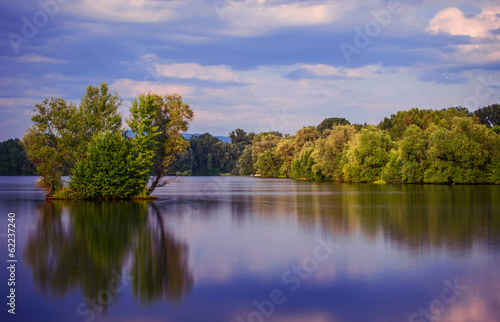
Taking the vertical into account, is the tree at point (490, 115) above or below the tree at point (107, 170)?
above

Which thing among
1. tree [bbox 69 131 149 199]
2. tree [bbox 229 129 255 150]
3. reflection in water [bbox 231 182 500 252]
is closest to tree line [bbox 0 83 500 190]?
tree [bbox 69 131 149 199]

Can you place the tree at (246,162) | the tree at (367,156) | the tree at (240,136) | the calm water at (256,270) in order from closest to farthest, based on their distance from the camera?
the calm water at (256,270) < the tree at (367,156) < the tree at (246,162) < the tree at (240,136)

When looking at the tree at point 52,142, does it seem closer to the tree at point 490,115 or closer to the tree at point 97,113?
the tree at point 97,113

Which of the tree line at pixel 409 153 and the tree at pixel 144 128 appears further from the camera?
the tree line at pixel 409 153

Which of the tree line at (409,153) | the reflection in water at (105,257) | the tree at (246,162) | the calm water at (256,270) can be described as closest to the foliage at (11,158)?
the tree at (246,162)

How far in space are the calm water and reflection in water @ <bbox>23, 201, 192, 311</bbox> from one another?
0.04 meters

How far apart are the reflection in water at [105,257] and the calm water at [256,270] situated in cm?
4

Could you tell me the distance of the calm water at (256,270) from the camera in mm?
8844

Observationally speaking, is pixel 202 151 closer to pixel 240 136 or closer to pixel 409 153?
pixel 240 136

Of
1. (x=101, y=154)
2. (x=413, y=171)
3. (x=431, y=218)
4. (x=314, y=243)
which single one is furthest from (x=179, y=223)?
(x=413, y=171)

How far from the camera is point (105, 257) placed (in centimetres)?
1359

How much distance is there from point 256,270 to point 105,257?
4.59 m

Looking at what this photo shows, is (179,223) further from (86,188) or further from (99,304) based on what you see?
(86,188)

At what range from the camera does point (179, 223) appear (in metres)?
22.1
